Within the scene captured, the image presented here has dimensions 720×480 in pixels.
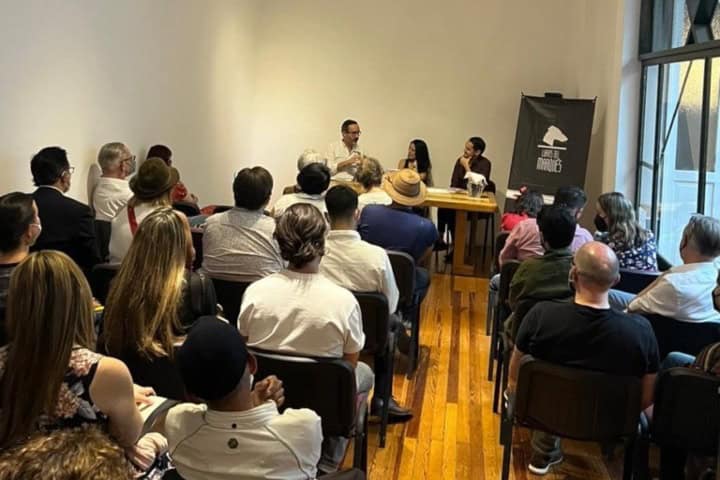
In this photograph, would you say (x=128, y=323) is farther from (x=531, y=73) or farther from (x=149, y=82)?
(x=531, y=73)

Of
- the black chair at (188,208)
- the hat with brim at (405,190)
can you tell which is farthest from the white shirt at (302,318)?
the black chair at (188,208)

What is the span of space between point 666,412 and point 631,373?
0.18m

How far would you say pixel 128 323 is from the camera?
93.3 inches

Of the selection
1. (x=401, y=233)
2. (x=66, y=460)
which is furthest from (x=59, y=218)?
(x=66, y=460)

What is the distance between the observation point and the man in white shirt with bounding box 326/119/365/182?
26.4 ft

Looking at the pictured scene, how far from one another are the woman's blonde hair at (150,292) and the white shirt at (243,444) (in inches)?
28.4

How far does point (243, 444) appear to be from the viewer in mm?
1639

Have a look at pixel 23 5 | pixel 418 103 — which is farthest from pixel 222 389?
pixel 418 103

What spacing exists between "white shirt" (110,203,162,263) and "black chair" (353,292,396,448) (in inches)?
48.5

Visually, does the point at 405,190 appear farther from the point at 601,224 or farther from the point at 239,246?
the point at 239,246

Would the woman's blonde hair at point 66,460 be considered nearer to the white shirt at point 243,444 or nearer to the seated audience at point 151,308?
the white shirt at point 243,444

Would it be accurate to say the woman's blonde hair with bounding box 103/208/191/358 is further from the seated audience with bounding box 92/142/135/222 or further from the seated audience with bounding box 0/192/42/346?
the seated audience with bounding box 92/142/135/222

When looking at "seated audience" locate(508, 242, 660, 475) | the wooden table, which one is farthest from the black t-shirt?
the wooden table

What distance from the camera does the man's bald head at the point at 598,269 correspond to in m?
2.66
